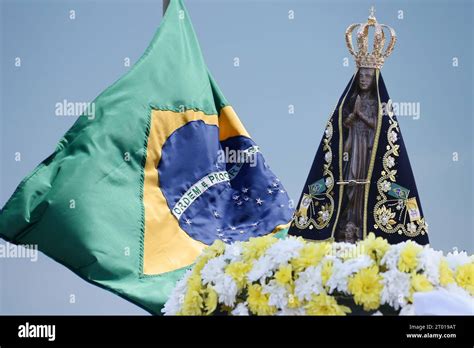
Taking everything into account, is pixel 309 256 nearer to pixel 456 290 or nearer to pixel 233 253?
pixel 233 253

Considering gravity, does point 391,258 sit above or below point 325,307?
above

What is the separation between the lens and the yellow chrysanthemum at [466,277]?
4891 millimetres

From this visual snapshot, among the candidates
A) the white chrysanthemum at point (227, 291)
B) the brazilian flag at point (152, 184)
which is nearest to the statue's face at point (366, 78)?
the brazilian flag at point (152, 184)

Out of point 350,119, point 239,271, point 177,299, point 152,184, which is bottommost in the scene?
point 177,299

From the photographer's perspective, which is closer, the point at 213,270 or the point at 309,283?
the point at 309,283

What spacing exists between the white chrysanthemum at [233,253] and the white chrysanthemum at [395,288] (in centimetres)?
94

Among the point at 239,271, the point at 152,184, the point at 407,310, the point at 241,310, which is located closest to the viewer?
→ the point at 407,310

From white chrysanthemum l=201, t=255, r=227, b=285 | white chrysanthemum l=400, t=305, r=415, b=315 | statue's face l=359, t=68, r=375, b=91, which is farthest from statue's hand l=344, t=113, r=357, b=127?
white chrysanthemum l=400, t=305, r=415, b=315

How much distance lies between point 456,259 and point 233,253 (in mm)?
1269

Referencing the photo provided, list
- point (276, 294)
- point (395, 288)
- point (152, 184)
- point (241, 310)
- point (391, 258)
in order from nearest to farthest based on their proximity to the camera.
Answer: point (395, 288) < point (391, 258) < point (276, 294) < point (241, 310) < point (152, 184)

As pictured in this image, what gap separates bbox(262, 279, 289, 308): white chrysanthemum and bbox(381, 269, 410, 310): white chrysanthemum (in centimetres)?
53

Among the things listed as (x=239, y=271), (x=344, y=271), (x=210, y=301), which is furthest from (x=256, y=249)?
(x=344, y=271)

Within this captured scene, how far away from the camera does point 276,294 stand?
15.8 feet
